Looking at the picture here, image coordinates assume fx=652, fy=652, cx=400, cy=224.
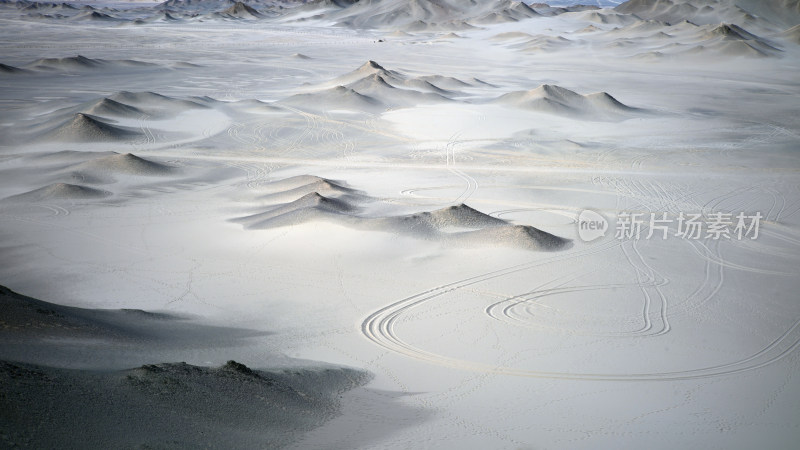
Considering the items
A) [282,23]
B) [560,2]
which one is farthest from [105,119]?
[560,2]

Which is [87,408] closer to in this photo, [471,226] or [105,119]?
[471,226]

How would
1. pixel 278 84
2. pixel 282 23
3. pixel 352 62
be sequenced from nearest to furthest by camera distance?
1. pixel 278 84
2. pixel 352 62
3. pixel 282 23

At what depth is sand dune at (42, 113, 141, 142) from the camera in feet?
81.8

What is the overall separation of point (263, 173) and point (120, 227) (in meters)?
6.26

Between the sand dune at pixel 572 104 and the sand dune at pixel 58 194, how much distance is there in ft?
69.7

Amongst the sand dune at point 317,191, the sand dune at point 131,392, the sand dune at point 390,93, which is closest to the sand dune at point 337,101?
the sand dune at point 390,93

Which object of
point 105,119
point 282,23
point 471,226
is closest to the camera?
point 471,226

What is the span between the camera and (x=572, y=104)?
32.6 m

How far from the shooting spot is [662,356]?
978 cm

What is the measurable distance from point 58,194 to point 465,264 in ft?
38.2

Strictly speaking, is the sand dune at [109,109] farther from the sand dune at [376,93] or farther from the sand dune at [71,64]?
the sand dune at [71,64]

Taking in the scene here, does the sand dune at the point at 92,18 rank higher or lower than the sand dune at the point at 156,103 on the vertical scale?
higher

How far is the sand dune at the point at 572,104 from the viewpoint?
31453 mm

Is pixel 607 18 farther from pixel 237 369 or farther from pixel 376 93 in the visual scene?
pixel 237 369
